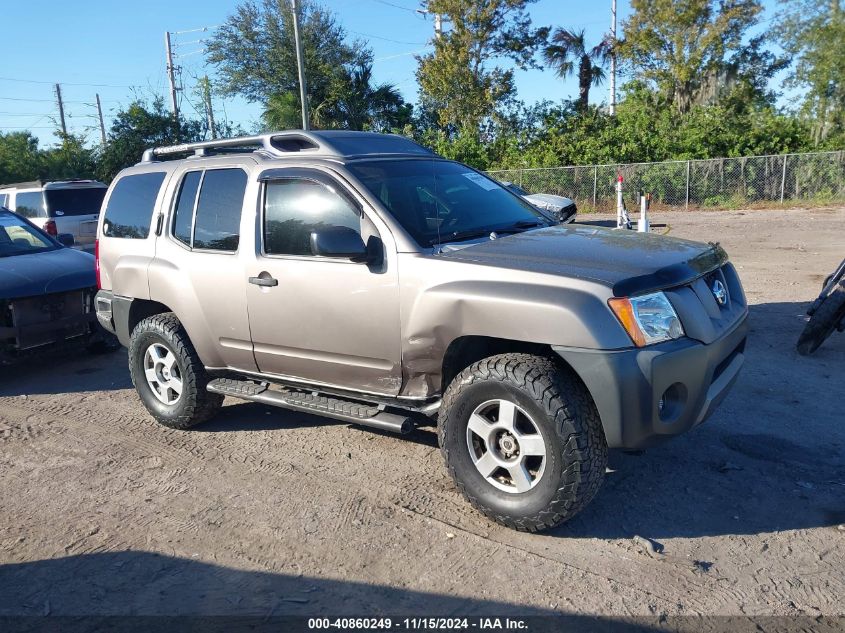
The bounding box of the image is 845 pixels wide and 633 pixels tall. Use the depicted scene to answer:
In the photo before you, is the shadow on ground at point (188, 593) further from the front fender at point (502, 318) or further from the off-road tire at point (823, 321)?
the off-road tire at point (823, 321)

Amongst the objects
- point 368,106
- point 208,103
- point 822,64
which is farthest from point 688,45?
point 208,103

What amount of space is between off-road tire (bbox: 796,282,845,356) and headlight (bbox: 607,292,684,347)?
3.51 m

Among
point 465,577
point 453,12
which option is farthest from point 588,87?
point 465,577

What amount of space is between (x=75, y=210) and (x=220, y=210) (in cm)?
1036

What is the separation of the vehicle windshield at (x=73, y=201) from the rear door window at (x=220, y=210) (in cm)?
976

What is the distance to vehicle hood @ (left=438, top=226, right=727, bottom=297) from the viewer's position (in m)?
3.49

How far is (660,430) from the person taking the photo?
343cm

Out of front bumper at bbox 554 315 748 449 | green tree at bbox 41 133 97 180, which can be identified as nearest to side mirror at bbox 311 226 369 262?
front bumper at bbox 554 315 748 449

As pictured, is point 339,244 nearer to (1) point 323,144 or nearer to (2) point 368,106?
(1) point 323,144

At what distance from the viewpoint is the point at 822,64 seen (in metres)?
26.4

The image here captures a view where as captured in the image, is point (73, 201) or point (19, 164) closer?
point (73, 201)

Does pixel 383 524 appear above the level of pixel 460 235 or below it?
below

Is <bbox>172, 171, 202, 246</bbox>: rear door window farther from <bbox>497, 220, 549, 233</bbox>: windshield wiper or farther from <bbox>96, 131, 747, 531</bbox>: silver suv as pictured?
<bbox>497, 220, 549, 233</bbox>: windshield wiper

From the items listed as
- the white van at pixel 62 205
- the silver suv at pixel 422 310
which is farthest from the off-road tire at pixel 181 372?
the white van at pixel 62 205
